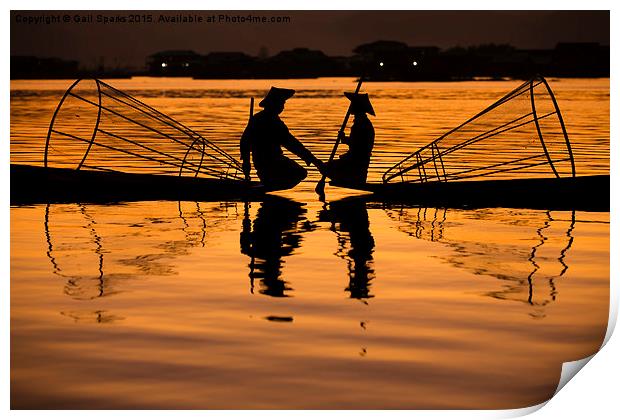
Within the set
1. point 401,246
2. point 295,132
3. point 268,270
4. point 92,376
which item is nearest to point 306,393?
point 92,376

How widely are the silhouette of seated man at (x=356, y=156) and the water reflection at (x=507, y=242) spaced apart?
1.86 ft

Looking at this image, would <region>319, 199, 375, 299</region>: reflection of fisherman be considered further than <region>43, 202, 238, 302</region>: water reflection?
No

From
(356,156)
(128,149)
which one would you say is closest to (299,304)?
(356,156)

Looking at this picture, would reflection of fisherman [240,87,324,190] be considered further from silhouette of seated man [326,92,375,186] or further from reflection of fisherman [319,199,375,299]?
reflection of fisherman [319,199,375,299]

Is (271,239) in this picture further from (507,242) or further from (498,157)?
(498,157)

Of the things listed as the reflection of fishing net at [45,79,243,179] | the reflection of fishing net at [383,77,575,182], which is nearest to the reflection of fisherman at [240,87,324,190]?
the reflection of fishing net at [45,79,243,179]

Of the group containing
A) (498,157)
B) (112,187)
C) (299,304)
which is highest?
(498,157)

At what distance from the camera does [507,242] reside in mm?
10438

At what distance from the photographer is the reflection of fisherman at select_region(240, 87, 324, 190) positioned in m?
12.5

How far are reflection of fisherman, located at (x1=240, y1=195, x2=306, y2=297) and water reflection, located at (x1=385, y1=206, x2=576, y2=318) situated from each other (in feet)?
3.83

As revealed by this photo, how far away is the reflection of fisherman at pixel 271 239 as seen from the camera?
28.2ft

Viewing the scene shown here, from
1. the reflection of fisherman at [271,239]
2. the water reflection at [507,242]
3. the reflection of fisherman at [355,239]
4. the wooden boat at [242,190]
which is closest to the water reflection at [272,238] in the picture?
the reflection of fisherman at [271,239]

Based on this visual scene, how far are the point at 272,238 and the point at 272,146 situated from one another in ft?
7.85

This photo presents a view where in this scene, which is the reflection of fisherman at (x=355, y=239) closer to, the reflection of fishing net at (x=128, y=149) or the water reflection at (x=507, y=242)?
the water reflection at (x=507, y=242)
